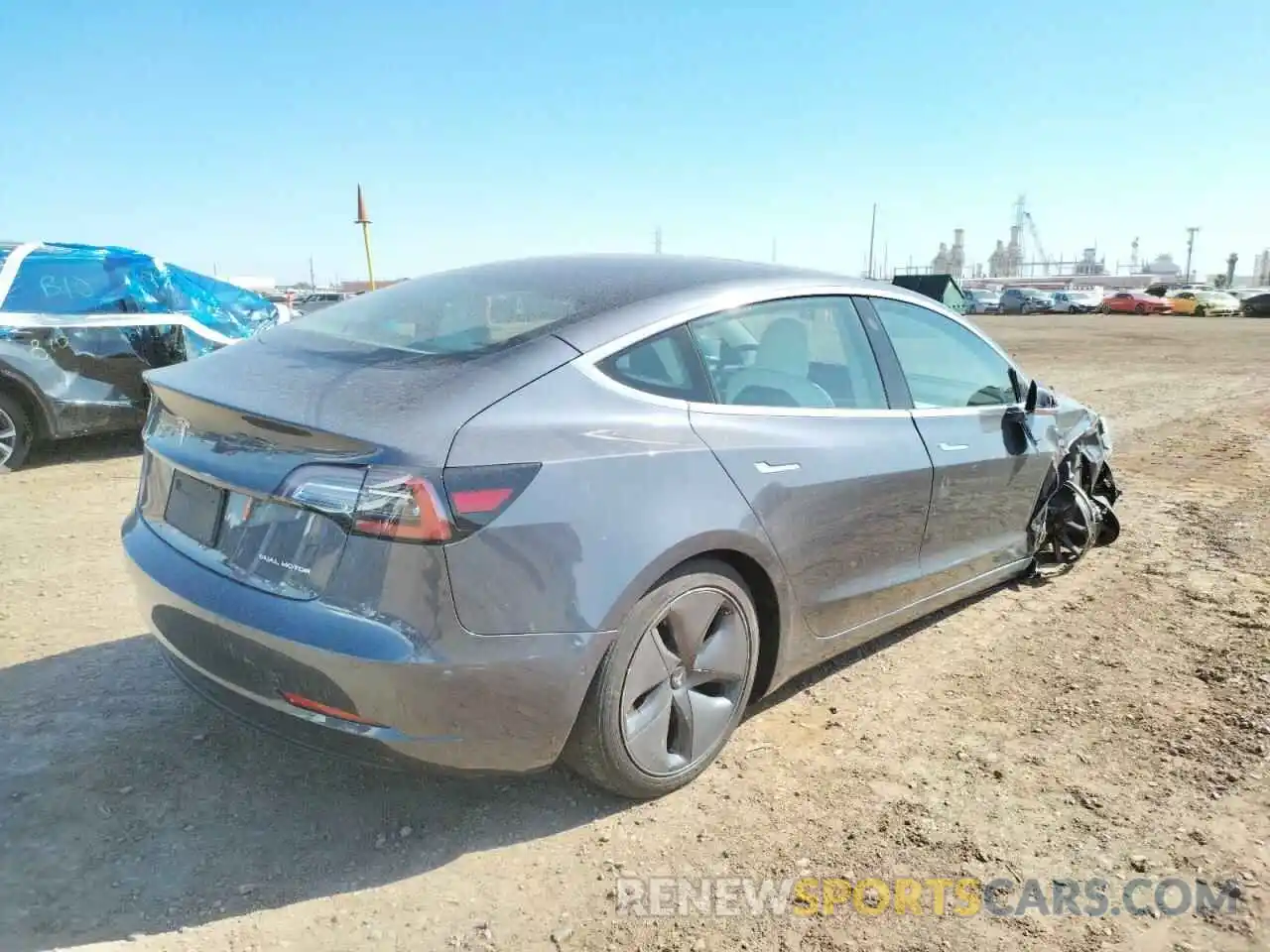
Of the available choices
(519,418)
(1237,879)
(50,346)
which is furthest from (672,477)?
(50,346)

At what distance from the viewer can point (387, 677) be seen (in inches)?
82.7

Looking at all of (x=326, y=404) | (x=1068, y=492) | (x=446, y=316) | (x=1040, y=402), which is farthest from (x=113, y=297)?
(x=1068, y=492)

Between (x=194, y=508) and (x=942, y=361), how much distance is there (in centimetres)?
291

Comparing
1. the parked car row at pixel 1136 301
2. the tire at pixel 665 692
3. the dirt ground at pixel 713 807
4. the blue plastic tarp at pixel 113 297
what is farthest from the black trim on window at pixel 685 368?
the parked car row at pixel 1136 301

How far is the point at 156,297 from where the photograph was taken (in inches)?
292

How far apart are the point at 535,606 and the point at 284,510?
661mm

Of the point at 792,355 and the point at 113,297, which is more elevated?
the point at 113,297

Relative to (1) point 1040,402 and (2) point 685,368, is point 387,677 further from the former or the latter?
(1) point 1040,402

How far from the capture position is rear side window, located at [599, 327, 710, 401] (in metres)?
2.54

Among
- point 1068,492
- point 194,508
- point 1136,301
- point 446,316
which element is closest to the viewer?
point 194,508

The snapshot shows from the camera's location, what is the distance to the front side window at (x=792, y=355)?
283cm

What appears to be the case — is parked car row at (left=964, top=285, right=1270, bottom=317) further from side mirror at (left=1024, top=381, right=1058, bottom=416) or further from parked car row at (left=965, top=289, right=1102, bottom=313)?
side mirror at (left=1024, top=381, right=1058, bottom=416)

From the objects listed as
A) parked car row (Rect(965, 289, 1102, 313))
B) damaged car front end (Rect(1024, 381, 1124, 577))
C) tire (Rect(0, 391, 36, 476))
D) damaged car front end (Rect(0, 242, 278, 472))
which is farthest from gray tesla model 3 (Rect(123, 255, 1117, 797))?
parked car row (Rect(965, 289, 1102, 313))

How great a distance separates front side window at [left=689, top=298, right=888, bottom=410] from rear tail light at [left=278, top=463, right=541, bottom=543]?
0.91 meters
